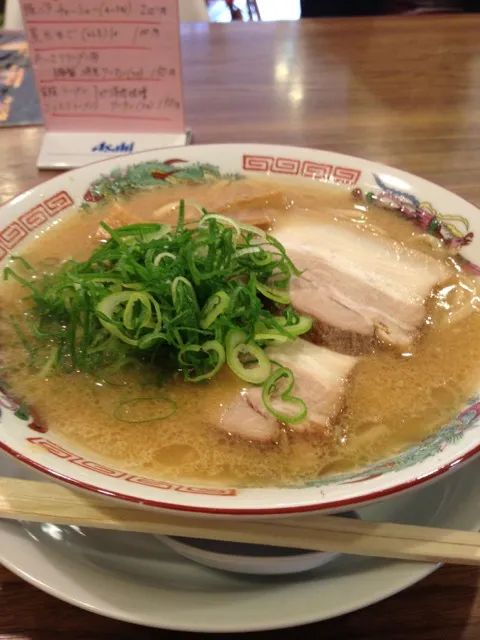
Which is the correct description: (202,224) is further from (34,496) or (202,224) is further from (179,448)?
(34,496)

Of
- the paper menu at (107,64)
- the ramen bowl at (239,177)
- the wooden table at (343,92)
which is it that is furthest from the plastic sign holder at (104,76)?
the ramen bowl at (239,177)

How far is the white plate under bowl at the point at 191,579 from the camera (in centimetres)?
81

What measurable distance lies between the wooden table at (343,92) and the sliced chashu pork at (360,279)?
633mm

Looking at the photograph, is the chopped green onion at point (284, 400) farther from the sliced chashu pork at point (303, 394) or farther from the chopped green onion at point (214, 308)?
the chopped green onion at point (214, 308)

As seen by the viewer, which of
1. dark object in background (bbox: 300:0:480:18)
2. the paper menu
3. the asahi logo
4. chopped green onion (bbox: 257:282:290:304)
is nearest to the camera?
A: chopped green onion (bbox: 257:282:290:304)

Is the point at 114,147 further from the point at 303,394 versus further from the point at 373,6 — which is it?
the point at 373,6

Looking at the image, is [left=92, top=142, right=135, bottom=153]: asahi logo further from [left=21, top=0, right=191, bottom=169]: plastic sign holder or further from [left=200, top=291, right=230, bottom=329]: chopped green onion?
[left=200, top=291, right=230, bottom=329]: chopped green onion

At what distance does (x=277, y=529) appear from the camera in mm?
818

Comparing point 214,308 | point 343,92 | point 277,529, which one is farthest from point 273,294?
point 343,92

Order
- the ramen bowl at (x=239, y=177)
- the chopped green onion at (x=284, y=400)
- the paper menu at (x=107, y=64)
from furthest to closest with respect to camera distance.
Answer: the paper menu at (x=107, y=64), the chopped green onion at (x=284, y=400), the ramen bowl at (x=239, y=177)

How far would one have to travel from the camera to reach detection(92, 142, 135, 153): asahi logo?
1862 millimetres

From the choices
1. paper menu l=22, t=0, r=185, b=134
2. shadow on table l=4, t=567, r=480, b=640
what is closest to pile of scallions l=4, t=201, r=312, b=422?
shadow on table l=4, t=567, r=480, b=640

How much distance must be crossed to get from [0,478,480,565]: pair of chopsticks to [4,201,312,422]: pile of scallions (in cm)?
21

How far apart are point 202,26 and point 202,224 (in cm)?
193
